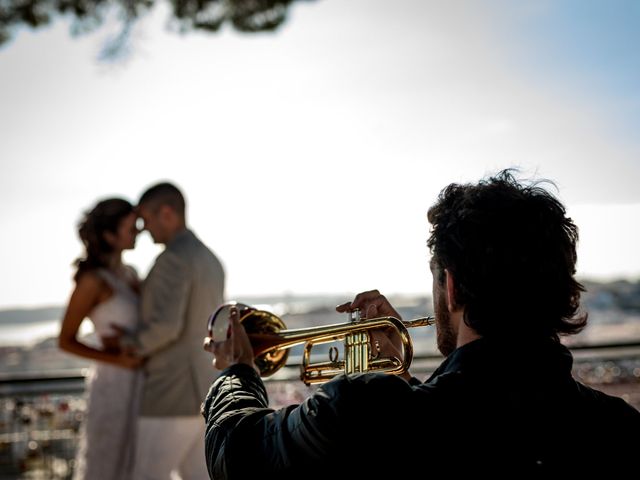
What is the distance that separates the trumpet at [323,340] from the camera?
171 cm

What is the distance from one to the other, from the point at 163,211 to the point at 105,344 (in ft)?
2.42

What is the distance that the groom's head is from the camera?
3432 millimetres

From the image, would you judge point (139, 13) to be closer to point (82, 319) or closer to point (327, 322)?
point (82, 319)

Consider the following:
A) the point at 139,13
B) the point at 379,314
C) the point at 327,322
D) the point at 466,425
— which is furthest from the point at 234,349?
the point at 139,13

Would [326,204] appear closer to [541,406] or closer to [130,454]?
[130,454]

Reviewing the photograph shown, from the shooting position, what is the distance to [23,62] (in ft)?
21.8

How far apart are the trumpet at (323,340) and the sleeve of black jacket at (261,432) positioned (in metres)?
0.34

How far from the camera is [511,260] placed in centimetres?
120

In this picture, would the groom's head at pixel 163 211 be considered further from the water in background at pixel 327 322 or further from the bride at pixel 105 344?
the water in background at pixel 327 322

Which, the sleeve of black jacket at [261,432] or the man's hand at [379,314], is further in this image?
the man's hand at [379,314]

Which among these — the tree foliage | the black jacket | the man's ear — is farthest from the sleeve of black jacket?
the tree foliage

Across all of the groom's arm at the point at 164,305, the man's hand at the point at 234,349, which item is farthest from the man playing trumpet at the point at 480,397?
the groom's arm at the point at 164,305

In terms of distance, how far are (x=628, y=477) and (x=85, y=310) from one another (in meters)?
2.85

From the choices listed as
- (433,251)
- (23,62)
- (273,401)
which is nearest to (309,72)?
(23,62)
